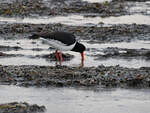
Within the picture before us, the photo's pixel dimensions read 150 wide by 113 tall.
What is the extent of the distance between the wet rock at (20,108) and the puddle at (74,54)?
4599 mm

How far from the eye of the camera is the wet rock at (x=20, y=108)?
30.6 feet

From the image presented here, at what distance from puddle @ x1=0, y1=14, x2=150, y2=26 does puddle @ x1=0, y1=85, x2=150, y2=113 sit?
1091cm

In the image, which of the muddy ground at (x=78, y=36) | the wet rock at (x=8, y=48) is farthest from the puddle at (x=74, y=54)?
the muddy ground at (x=78, y=36)

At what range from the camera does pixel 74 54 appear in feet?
53.6

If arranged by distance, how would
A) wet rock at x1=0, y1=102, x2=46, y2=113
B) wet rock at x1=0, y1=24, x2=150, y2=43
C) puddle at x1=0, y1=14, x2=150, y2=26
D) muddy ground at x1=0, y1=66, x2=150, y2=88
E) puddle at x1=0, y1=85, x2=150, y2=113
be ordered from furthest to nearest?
puddle at x1=0, y1=14, x2=150, y2=26, wet rock at x1=0, y1=24, x2=150, y2=43, muddy ground at x1=0, y1=66, x2=150, y2=88, puddle at x1=0, y1=85, x2=150, y2=113, wet rock at x1=0, y1=102, x2=46, y2=113

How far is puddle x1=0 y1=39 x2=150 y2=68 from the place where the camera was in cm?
1436

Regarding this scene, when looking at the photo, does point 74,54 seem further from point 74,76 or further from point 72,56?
point 74,76

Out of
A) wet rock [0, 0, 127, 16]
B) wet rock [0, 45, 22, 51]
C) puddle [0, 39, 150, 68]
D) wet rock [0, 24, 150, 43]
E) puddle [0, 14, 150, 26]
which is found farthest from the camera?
wet rock [0, 0, 127, 16]

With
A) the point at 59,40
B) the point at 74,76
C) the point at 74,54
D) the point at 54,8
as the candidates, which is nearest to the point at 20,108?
the point at 74,76

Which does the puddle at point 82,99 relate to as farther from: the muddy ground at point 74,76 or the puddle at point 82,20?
the puddle at point 82,20

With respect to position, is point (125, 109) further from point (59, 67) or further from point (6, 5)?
point (6, 5)

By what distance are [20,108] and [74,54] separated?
23.2 ft

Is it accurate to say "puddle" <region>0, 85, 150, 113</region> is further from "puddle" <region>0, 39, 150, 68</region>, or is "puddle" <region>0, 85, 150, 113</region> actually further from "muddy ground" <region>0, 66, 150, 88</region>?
"puddle" <region>0, 39, 150, 68</region>

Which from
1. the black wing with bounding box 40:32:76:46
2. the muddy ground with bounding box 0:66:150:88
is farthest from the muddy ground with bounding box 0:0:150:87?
the black wing with bounding box 40:32:76:46
